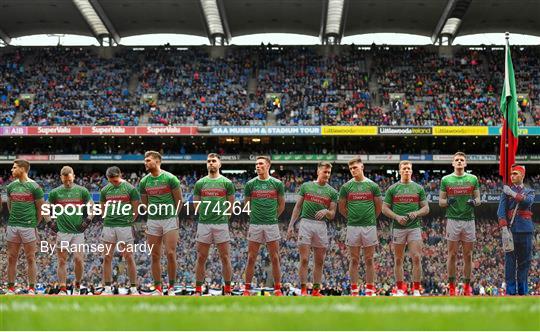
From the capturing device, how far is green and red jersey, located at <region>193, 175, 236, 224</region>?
11.8m

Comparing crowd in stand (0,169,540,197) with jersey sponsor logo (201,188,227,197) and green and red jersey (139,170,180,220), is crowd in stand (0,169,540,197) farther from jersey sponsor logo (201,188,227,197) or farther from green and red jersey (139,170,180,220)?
jersey sponsor logo (201,188,227,197)

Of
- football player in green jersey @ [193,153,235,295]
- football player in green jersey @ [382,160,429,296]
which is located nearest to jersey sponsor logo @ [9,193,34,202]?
football player in green jersey @ [193,153,235,295]

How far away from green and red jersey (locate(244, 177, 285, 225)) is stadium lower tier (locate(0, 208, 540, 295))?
13890mm

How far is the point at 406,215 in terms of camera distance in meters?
12.0

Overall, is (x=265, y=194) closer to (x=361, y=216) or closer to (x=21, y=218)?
(x=361, y=216)

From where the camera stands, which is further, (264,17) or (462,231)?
(264,17)

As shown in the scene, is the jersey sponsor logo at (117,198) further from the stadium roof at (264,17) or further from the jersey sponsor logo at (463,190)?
the stadium roof at (264,17)

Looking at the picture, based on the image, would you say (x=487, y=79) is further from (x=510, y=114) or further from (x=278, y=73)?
(x=510, y=114)

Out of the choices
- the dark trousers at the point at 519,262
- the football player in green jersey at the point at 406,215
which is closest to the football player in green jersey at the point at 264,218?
the football player in green jersey at the point at 406,215

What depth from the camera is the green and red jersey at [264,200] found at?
1181 cm

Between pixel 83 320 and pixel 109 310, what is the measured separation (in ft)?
2.43

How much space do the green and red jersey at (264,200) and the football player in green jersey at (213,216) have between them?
0.37 meters

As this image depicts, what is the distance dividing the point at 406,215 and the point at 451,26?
117 ft

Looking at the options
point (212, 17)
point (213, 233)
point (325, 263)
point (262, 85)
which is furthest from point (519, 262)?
point (262, 85)
